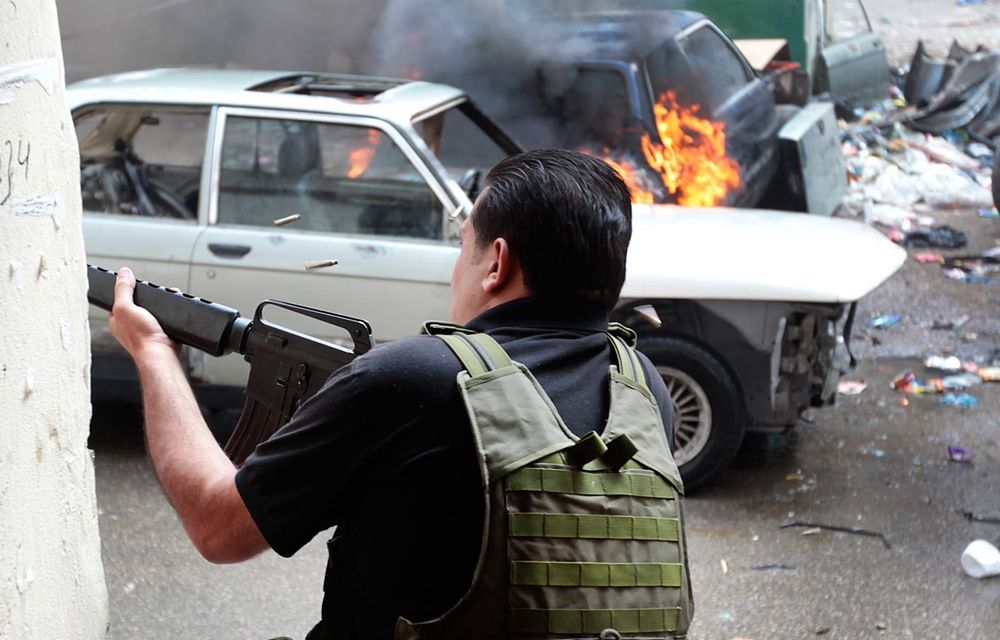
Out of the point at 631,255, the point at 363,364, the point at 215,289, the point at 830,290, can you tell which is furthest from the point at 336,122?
the point at 363,364

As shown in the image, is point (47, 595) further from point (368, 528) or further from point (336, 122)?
point (336, 122)

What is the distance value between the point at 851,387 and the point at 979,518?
5.73 feet

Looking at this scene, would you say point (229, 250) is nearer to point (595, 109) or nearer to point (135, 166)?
point (135, 166)

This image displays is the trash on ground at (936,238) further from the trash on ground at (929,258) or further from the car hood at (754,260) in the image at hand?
the car hood at (754,260)

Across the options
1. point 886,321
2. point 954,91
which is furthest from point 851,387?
point 954,91

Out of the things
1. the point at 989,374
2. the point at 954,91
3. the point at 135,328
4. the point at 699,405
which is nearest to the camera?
the point at 135,328

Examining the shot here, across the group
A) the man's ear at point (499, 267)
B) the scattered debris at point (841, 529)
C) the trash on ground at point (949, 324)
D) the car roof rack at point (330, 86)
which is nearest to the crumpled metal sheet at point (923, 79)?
the trash on ground at point (949, 324)

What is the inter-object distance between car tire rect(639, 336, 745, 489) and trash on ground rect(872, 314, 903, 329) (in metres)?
3.04

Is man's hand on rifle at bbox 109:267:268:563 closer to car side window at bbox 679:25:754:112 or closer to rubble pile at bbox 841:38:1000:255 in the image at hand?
car side window at bbox 679:25:754:112

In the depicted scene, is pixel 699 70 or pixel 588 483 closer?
pixel 588 483

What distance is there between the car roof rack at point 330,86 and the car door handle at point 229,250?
0.78m

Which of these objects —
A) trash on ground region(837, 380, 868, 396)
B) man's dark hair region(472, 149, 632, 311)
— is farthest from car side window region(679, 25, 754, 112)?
man's dark hair region(472, 149, 632, 311)

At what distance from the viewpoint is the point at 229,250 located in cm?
522

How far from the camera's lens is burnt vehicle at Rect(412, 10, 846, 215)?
7.13 metres
